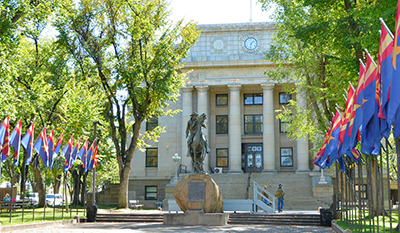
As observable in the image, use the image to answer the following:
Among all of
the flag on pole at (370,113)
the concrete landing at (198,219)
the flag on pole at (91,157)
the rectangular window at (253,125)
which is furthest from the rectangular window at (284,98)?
the flag on pole at (370,113)

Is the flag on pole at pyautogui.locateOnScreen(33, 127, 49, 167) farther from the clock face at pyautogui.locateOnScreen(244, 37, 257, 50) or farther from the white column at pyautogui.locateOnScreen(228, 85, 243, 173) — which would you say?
the clock face at pyautogui.locateOnScreen(244, 37, 257, 50)

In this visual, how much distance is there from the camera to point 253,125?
151ft

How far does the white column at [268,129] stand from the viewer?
4172cm

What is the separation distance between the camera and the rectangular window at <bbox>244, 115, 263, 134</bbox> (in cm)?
4581

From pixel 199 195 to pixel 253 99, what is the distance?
27.9 m

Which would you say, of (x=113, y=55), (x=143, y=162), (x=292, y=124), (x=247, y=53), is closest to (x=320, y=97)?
(x=292, y=124)

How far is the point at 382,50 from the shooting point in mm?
9297

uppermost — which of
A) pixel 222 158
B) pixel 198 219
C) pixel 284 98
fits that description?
pixel 284 98

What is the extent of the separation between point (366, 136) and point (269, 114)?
3247 centimetres

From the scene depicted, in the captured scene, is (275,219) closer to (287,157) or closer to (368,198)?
(368,198)

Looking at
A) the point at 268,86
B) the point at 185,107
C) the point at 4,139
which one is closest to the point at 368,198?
the point at 4,139

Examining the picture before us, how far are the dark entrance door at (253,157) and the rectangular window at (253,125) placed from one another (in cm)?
145

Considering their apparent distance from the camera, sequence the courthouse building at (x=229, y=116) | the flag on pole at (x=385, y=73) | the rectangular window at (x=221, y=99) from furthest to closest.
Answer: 1. the rectangular window at (x=221, y=99)
2. the courthouse building at (x=229, y=116)
3. the flag on pole at (x=385, y=73)

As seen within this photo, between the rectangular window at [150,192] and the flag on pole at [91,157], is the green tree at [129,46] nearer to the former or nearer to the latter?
the flag on pole at [91,157]
